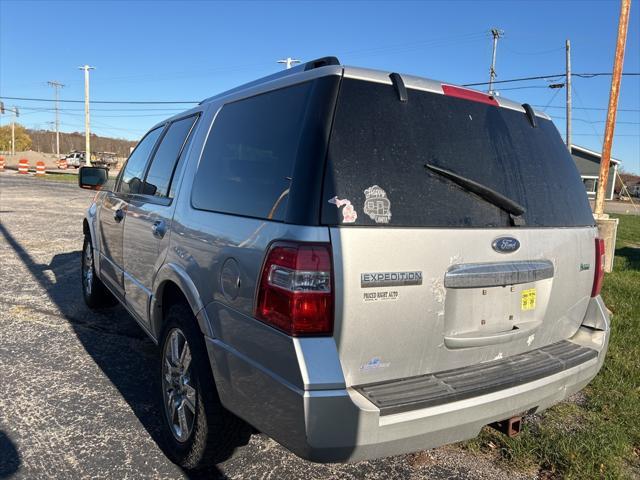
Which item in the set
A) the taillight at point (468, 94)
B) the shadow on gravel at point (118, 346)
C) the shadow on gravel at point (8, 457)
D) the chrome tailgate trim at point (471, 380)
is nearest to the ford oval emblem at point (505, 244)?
the chrome tailgate trim at point (471, 380)

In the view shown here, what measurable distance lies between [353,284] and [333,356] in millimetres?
276

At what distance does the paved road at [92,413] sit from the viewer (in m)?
2.69

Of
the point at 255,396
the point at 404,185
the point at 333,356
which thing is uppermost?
the point at 404,185

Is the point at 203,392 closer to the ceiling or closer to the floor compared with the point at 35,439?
closer to the ceiling

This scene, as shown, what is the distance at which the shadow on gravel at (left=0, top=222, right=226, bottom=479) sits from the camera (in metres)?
3.32

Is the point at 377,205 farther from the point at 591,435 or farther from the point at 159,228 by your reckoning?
the point at 591,435

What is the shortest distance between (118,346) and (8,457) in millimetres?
1695

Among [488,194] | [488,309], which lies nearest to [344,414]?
[488,309]

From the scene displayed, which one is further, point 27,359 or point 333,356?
point 27,359

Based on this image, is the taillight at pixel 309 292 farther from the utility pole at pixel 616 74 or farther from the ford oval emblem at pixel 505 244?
the utility pole at pixel 616 74

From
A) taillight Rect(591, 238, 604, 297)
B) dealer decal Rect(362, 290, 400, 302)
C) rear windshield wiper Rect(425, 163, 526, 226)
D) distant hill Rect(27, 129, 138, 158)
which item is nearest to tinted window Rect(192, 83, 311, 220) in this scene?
dealer decal Rect(362, 290, 400, 302)

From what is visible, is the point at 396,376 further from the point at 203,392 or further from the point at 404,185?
the point at 203,392

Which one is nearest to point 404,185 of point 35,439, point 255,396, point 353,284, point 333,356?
point 353,284

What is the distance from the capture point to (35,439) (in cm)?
288
